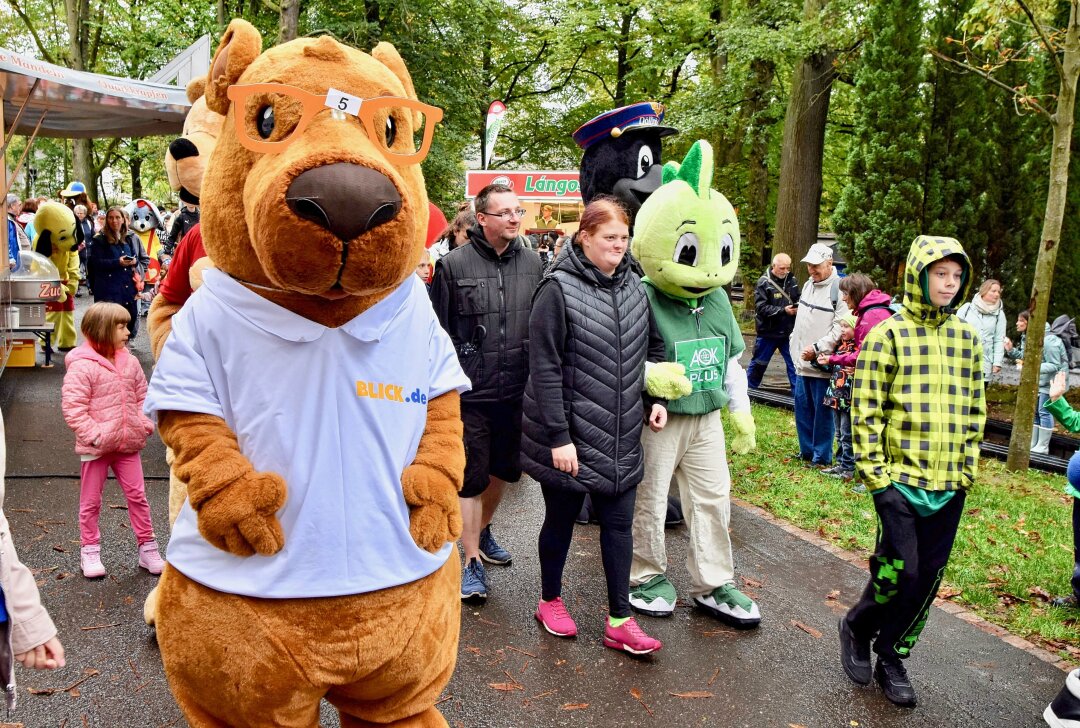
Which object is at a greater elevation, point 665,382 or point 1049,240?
point 1049,240

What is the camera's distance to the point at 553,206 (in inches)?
696

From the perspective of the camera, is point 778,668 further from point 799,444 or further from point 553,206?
point 553,206

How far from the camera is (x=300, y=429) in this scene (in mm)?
2350

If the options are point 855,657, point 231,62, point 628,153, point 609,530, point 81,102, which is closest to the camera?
point 231,62

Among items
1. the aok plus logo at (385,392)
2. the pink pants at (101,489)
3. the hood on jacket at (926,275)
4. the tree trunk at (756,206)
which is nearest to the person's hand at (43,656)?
the aok plus logo at (385,392)

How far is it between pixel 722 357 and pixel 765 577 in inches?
66.2

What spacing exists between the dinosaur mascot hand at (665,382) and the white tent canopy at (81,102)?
19.5 ft

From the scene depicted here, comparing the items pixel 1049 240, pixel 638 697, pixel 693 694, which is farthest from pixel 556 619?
pixel 1049 240

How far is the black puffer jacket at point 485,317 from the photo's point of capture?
16.6ft

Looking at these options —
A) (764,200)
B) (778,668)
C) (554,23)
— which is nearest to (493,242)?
(778,668)

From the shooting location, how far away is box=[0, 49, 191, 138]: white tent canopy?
8.91 meters

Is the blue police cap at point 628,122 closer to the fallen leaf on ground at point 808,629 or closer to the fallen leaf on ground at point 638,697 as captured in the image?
the fallen leaf on ground at point 808,629

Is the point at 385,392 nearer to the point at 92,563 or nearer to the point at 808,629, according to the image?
the point at 808,629

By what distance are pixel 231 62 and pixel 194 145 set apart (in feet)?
5.30
